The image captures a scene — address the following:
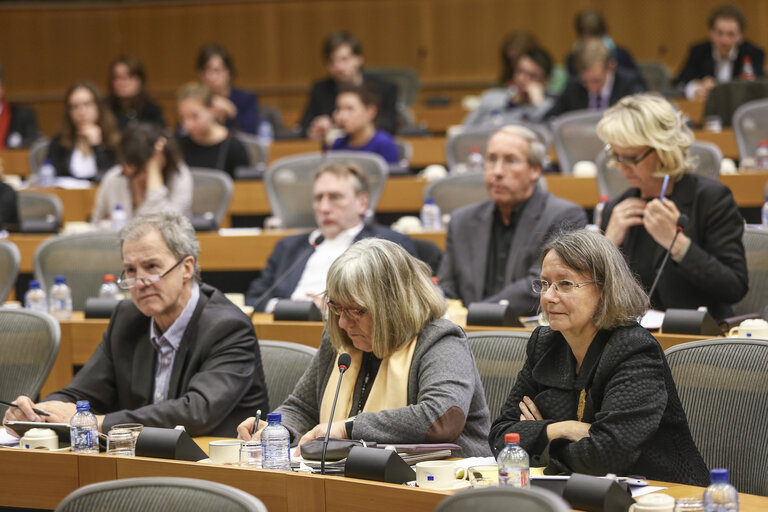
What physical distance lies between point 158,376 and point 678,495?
1.63 meters

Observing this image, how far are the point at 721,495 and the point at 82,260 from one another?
3208mm

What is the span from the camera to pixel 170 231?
339 cm

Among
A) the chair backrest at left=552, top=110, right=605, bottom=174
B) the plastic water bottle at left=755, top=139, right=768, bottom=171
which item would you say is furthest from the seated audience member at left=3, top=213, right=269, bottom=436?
the plastic water bottle at left=755, top=139, right=768, bottom=171

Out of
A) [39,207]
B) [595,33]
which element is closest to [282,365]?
[39,207]

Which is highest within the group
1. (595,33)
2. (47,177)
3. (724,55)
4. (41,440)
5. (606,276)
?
(595,33)

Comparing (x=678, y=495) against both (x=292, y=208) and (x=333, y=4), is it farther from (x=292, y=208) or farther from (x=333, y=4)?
(x=333, y=4)

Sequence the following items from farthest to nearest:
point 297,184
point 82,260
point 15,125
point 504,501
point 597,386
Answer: point 15,125, point 297,184, point 82,260, point 597,386, point 504,501

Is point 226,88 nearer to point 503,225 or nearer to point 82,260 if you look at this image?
point 82,260

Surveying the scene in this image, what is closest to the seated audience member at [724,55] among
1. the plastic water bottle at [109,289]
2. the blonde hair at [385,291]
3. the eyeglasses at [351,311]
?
the plastic water bottle at [109,289]

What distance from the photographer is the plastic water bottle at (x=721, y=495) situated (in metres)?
2.10

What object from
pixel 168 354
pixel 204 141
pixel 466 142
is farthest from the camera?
pixel 204 141

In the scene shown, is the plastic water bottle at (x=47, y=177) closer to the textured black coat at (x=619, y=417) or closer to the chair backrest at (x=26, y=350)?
the chair backrest at (x=26, y=350)

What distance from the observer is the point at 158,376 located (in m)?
3.38

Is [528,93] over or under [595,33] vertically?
under
